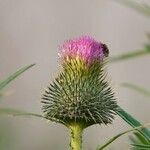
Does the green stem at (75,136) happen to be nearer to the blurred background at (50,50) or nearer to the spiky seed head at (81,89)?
the spiky seed head at (81,89)

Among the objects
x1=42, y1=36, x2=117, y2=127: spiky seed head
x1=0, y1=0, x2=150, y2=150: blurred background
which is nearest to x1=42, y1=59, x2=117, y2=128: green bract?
x1=42, y1=36, x2=117, y2=127: spiky seed head

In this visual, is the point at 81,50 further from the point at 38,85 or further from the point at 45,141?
the point at 38,85

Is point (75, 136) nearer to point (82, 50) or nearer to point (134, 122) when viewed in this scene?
point (134, 122)

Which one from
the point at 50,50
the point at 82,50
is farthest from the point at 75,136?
the point at 50,50

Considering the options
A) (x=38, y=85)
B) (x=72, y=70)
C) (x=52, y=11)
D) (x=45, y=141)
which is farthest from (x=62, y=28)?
(x=72, y=70)

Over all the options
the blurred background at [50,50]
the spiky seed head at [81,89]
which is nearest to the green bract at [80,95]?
the spiky seed head at [81,89]

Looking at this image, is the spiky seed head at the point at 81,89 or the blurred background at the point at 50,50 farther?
the blurred background at the point at 50,50
